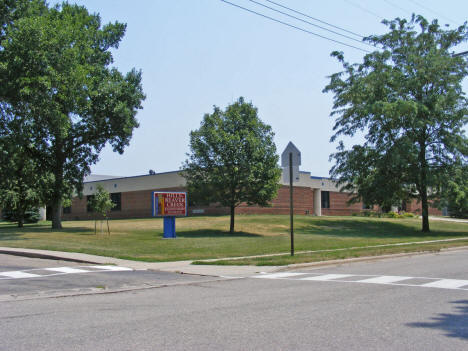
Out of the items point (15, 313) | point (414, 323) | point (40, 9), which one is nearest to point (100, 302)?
point (15, 313)

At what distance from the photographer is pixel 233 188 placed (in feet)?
101

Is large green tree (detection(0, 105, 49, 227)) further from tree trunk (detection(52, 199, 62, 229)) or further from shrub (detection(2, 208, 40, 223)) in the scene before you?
shrub (detection(2, 208, 40, 223))

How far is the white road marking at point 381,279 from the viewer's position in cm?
1035

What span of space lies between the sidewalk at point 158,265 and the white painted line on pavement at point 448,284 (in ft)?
15.4

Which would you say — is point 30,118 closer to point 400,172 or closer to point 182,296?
point 182,296

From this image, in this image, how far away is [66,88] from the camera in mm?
26828

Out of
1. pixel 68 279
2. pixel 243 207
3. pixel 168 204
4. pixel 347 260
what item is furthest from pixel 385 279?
pixel 243 207

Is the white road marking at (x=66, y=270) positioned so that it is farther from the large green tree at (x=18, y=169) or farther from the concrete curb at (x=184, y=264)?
the large green tree at (x=18, y=169)

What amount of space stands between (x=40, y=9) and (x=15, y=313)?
28.9 meters

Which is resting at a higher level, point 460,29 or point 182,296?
point 460,29

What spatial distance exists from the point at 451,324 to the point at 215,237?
22.1 m

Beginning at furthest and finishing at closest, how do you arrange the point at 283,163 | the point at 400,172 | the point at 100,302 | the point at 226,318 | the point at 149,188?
1. the point at 149,188
2. the point at 400,172
3. the point at 283,163
4. the point at 100,302
5. the point at 226,318

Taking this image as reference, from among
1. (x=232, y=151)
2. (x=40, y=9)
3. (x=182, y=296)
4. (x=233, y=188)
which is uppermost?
(x=40, y=9)

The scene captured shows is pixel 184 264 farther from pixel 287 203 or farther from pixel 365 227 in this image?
pixel 287 203
